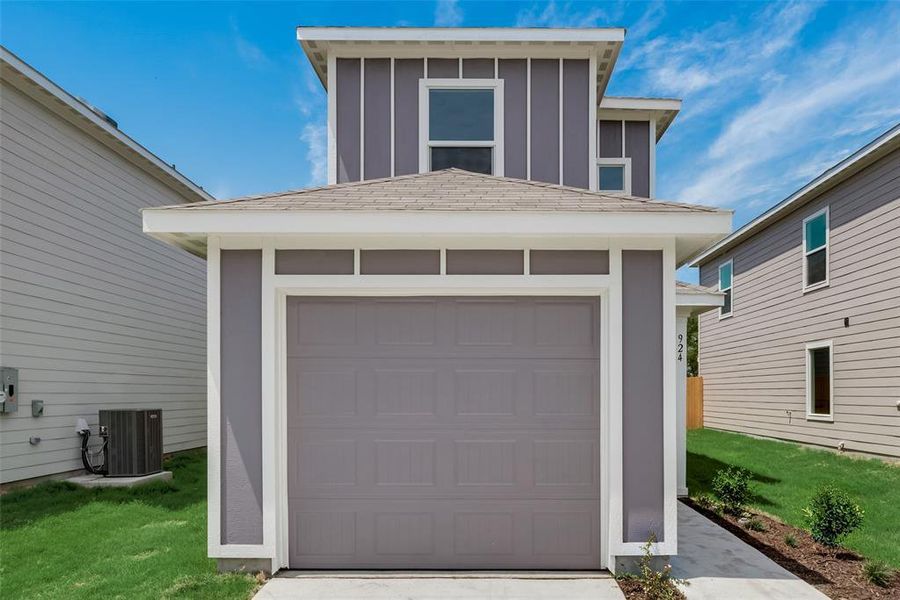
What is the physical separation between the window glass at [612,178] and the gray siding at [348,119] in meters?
4.41

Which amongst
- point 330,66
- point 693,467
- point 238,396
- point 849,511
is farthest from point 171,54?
point 849,511

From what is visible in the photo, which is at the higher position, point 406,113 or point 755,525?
point 406,113

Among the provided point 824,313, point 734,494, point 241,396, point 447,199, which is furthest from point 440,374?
point 824,313

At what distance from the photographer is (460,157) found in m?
7.72

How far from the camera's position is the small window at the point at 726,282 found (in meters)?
15.9

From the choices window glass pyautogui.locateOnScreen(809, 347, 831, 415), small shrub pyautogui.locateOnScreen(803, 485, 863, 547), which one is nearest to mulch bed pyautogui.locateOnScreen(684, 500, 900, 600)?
small shrub pyautogui.locateOnScreen(803, 485, 863, 547)

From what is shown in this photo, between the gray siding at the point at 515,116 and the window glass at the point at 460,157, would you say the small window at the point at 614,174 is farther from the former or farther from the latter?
the window glass at the point at 460,157

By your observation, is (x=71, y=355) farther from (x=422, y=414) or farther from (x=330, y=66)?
(x=422, y=414)

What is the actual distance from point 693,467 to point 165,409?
9570 millimetres

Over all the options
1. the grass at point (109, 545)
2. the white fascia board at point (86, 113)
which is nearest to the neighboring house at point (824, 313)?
the grass at point (109, 545)

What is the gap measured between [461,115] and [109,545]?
21.0ft

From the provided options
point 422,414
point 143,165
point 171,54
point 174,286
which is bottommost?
point 422,414

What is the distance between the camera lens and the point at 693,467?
971cm

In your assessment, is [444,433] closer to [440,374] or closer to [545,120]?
[440,374]
